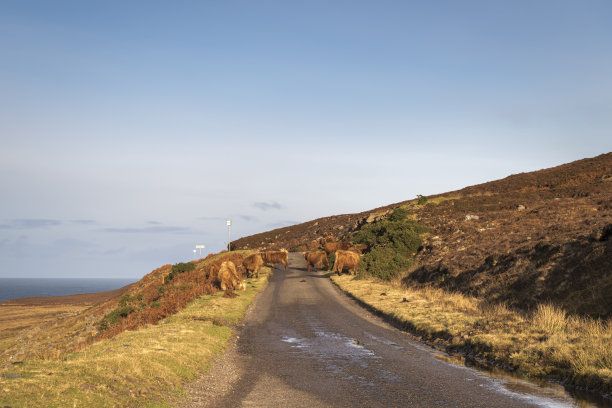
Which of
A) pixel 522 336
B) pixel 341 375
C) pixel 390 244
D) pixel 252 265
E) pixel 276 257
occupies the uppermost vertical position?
pixel 390 244

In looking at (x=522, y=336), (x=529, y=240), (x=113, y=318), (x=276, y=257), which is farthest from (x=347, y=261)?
(x=522, y=336)

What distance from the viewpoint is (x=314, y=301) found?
26.4 metres

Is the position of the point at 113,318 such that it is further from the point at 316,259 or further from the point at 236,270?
the point at 316,259

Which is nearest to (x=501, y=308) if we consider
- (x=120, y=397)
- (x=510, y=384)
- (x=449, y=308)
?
(x=449, y=308)

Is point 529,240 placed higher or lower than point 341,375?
higher

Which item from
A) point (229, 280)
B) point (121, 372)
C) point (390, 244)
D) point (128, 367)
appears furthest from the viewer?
point (390, 244)

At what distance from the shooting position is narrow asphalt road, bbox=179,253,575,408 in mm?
9078

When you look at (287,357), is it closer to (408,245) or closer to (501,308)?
(501,308)

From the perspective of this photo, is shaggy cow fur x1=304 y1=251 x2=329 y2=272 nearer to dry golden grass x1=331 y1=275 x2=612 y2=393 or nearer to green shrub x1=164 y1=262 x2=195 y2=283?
green shrub x1=164 y1=262 x2=195 y2=283

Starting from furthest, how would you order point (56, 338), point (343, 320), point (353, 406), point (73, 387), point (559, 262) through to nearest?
point (56, 338) → point (559, 262) → point (343, 320) → point (353, 406) → point (73, 387)

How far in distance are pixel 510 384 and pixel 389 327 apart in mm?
8706

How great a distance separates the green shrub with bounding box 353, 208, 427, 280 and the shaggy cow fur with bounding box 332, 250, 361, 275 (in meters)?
0.64

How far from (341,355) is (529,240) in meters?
22.1

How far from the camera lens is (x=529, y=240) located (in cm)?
2986
